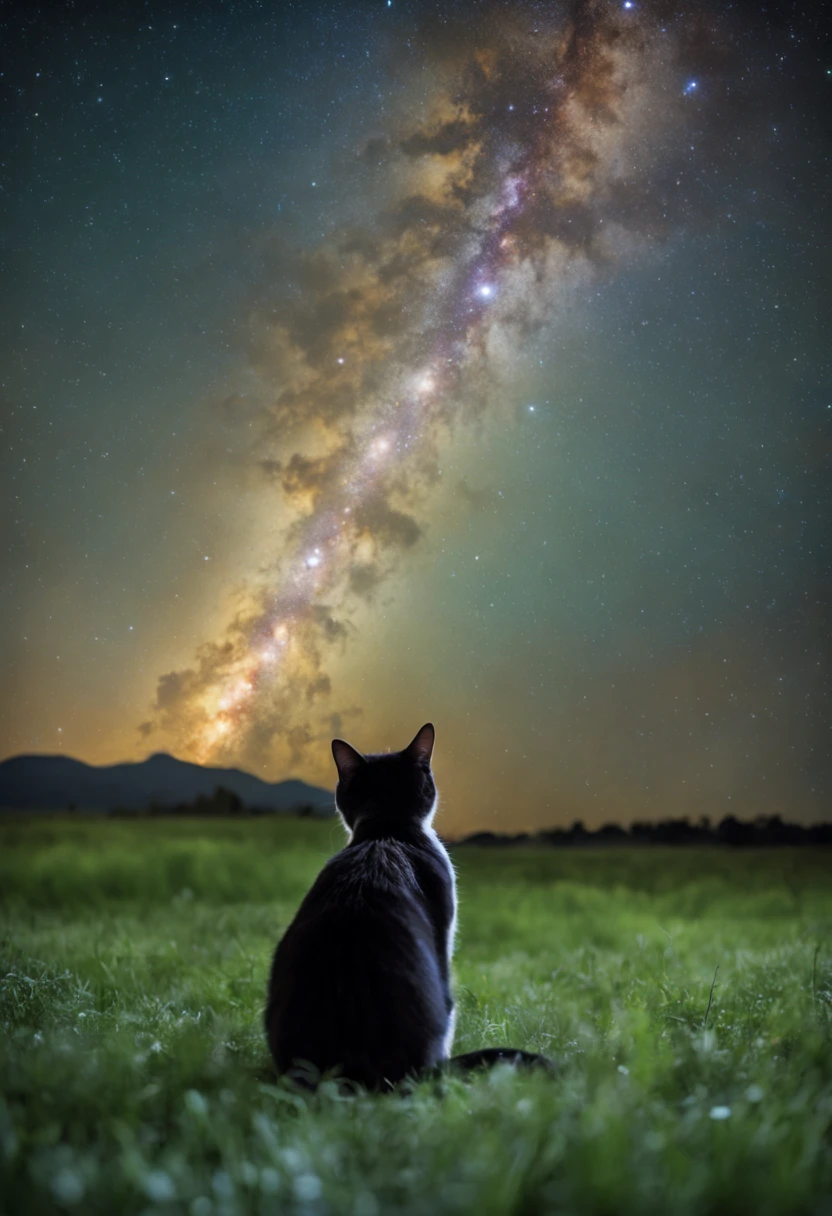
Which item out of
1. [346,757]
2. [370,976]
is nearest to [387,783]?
[346,757]

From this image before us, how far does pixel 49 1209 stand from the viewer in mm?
2184

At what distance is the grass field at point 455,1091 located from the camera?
226 cm

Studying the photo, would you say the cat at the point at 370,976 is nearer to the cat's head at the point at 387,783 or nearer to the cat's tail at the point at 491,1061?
the cat's tail at the point at 491,1061

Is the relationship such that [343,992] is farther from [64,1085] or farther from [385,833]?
[385,833]

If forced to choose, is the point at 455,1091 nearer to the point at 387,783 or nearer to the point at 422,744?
the point at 387,783

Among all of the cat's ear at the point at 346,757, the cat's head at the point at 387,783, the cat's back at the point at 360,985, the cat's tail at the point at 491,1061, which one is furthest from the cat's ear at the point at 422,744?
the cat's tail at the point at 491,1061

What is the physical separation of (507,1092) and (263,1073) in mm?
1623

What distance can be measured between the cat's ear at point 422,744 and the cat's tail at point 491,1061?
7.49 ft

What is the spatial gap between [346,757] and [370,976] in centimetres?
226

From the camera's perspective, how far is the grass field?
2.26 m

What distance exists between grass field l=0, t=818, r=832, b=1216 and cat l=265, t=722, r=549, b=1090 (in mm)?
251

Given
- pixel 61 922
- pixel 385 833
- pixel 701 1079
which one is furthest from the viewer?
pixel 61 922

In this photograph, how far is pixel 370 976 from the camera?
3.60 meters

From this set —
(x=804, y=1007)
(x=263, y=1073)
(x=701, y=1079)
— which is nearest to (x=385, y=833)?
(x=263, y=1073)
